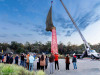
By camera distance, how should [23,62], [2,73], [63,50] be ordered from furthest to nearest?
[63,50] < [23,62] < [2,73]

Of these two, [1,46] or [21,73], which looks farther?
[1,46]

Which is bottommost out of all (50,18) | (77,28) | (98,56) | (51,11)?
(98,56)

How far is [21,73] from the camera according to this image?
18.3ft

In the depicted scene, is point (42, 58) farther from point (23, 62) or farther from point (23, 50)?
point (23, 50)

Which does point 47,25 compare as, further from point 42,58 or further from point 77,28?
point 42,58

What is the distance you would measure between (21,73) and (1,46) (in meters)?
74.3

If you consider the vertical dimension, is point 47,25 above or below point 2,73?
above

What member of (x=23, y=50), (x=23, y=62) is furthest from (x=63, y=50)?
(x=23, y=62)

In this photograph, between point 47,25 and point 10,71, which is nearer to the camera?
point 10,71

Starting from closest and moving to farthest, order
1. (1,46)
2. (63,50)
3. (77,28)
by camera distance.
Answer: (77,28) < (63,50) < (1,46)

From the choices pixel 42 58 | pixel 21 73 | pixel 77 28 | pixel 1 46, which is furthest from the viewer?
pixel 1 46

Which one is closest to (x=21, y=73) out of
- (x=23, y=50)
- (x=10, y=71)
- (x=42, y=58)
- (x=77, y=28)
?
(x=10, y=71)

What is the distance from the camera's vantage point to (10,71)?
508cm

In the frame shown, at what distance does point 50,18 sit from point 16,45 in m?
51.3
